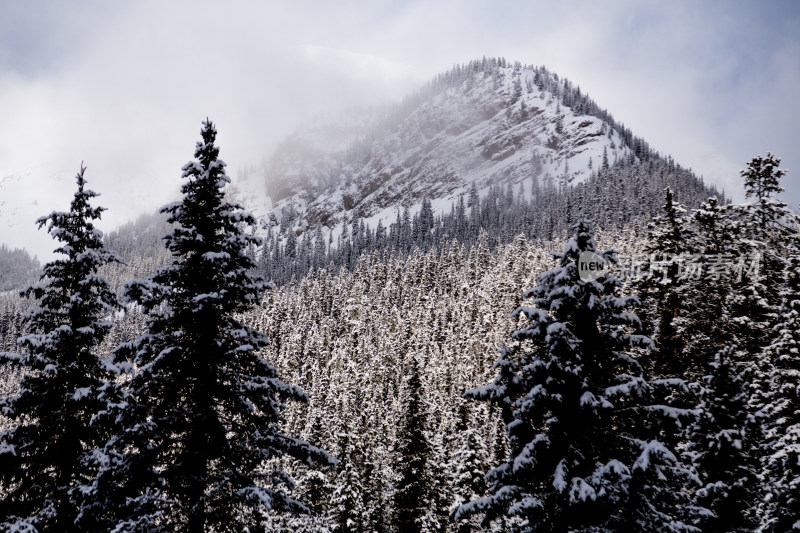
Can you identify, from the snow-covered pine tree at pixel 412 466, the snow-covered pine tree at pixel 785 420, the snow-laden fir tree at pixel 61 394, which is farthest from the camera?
the snow-covered pine tree at pixel 412 466

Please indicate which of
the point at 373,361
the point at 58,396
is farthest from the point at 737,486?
the point at 373,361

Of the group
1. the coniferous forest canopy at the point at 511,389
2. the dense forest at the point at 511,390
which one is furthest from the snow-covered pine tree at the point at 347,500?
the coniferous forest canopy at the point at 511,389

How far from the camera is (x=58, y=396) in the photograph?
48.5 feet

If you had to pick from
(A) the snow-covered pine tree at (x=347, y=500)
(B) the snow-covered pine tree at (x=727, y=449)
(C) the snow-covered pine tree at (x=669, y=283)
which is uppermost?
(C) the snow-covered pine tree at (x=669, y=283)

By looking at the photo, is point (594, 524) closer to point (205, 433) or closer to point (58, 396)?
point (205, 433)

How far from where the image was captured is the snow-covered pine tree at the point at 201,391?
11.6 meters

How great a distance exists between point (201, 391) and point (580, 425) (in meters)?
9.21

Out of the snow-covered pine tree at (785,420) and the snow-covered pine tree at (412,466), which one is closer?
the snow-covered pine tree at (785,420)

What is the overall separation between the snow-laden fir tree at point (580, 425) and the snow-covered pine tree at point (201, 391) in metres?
4.90

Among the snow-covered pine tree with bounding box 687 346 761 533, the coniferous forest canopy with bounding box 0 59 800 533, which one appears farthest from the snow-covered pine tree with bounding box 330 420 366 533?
the snow-covered pine tree with bounding box 687 346 761 533

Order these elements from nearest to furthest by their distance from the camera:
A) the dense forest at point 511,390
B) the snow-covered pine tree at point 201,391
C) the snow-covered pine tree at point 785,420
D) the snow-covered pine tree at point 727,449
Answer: the dense forest at point 511,390, the snow-covered pine tree at point 201,391, the snow-covered pine tree at point 785,420, the snow-covered pine tree at point 727,449

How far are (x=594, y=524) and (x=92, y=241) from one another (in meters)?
16.1

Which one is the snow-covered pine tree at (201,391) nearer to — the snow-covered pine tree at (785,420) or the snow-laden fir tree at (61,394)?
Result: the snow-laden fir tree at (61,394)

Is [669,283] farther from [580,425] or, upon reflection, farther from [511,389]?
[511,389]
